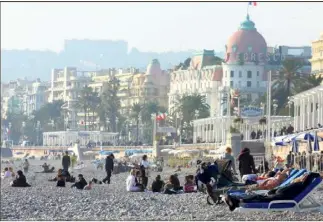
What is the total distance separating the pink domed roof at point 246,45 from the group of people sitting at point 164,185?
8527cm

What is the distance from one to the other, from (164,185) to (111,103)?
4060 inches

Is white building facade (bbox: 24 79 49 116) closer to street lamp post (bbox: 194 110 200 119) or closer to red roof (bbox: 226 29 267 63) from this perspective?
red roof (bbox: 226 29 267 63)

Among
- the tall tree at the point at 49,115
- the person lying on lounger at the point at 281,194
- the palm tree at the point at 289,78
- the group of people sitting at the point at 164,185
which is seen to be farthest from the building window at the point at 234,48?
the person lying on lounger at the point at 281,194

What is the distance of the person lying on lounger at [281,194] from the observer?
1683 cm

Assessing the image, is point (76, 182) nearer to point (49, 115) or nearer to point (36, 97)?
point (49, 115)

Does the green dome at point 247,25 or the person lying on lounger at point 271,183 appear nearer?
the person lying on lounger at point 271,183

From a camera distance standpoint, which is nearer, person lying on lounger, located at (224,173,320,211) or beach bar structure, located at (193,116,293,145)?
person lying on lounger, located at (224,173,320,211)

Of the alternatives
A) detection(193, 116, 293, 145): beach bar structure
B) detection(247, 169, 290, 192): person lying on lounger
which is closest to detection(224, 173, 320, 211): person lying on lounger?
detection(247, 169, 290, 192): person lying on lounger

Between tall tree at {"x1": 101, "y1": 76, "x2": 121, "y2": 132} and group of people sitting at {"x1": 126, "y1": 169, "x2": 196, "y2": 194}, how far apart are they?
9845 centimetres

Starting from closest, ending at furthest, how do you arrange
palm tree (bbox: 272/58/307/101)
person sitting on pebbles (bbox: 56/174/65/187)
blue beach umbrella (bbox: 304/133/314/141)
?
person sitting on pebbles (bbox: 56/174/65/187), blue beach umbrella (bbox: 304/133/314/141), palm tree (bbox: 272/58/307/101)

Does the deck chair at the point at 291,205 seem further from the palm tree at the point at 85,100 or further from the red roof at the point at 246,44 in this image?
the palm tree at the point at 85,100

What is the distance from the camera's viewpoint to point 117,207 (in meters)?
20.6

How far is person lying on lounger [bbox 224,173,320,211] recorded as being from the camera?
16.8 metres

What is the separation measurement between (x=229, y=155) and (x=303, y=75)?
5378cm
